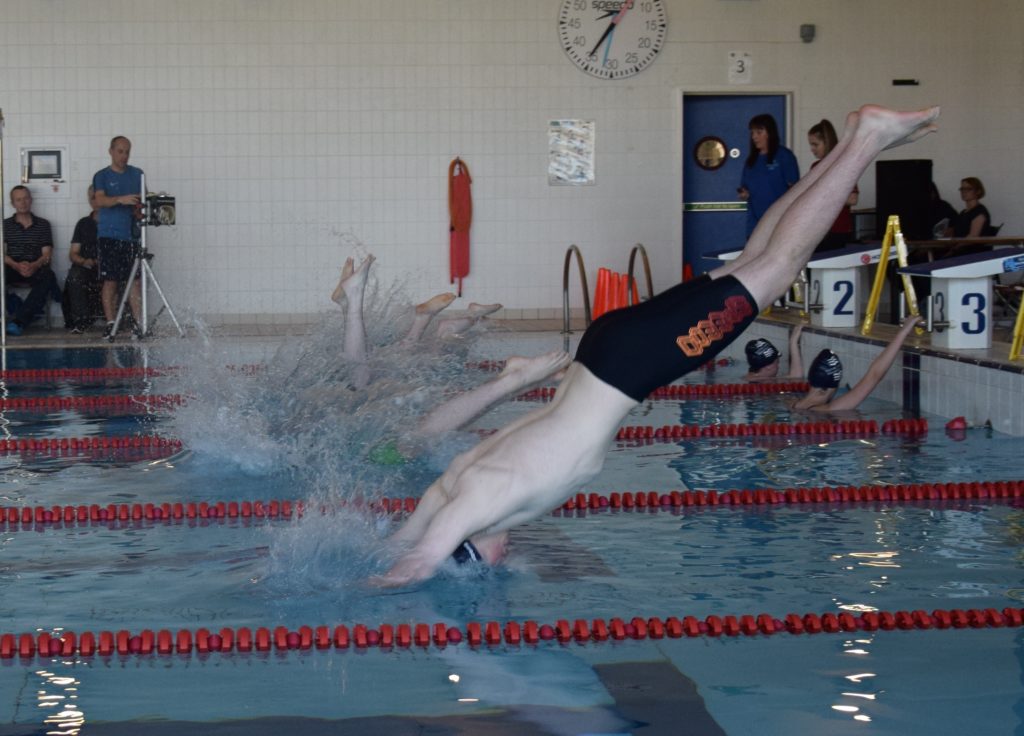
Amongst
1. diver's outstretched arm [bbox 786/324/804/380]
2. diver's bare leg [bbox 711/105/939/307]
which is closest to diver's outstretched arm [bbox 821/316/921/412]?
diver's outstretched arm [bbox 786/324/804/380]

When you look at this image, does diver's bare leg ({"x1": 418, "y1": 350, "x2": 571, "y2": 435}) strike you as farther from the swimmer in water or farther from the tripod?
the tripod

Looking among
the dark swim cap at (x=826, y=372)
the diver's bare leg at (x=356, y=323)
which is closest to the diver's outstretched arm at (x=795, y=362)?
the dark swim cap at (x=826, y=372)

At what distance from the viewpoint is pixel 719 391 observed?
8.76 metres

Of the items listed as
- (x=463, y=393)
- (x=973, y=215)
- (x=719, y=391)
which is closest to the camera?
(x=463, y=393)

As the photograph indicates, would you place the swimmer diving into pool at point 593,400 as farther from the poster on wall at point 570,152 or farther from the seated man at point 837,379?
the poster on wall at point 570,152

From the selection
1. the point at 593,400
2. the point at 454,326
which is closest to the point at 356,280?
the point at 454,326

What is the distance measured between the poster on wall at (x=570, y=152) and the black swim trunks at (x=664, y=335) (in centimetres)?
1020

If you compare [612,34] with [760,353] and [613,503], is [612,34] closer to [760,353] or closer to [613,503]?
[760,353]

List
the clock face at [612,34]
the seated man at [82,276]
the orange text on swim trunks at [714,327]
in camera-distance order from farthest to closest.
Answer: the clock face at [612,34] < the seated man at [82,276] < the orange text on swim trunks at [714,327]

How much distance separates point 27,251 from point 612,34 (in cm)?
633

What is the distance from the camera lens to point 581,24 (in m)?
13.5

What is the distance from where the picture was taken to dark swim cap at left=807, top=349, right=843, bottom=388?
7.43 metres

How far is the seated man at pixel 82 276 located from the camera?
510 inches

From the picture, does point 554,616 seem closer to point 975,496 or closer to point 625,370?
point 625,370
